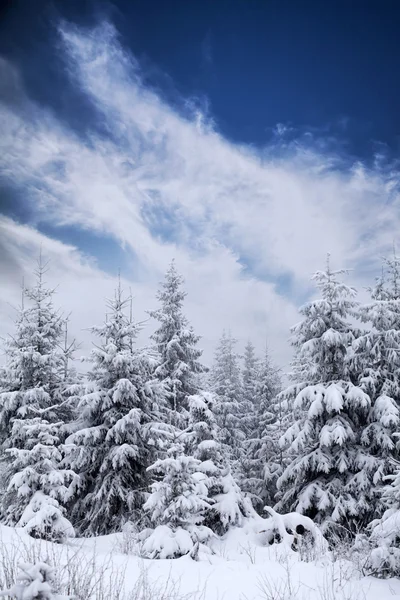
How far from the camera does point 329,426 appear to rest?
12.7 meters

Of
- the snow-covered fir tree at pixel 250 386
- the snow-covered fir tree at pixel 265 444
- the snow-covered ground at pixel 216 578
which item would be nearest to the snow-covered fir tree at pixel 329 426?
the snow-covered ground at pixel 216 578

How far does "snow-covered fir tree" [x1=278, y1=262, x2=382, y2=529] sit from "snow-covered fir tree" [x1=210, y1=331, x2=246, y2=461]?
789 cm

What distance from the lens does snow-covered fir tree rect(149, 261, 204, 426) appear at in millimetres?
17453

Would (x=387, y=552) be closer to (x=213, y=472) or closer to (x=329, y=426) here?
(x=213, y=472)

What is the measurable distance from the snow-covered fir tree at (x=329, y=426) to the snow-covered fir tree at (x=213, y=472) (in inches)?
131

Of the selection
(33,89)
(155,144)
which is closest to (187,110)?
(155,144)

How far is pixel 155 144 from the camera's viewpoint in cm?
16625

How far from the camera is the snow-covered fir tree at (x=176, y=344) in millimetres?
17453

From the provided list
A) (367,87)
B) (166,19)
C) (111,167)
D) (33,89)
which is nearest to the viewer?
(33,89)

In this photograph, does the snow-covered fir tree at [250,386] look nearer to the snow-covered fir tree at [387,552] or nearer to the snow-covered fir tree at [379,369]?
the snow-covered fir tree at [379,369]

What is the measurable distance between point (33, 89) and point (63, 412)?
10558cm

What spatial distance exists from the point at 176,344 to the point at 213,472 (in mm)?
8194

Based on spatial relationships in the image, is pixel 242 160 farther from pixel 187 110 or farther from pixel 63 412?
pixel 63 412

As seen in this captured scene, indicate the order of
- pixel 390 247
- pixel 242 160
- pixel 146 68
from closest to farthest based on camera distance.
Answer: pixel 390 247
pixel 146 68
pixel 242 160
